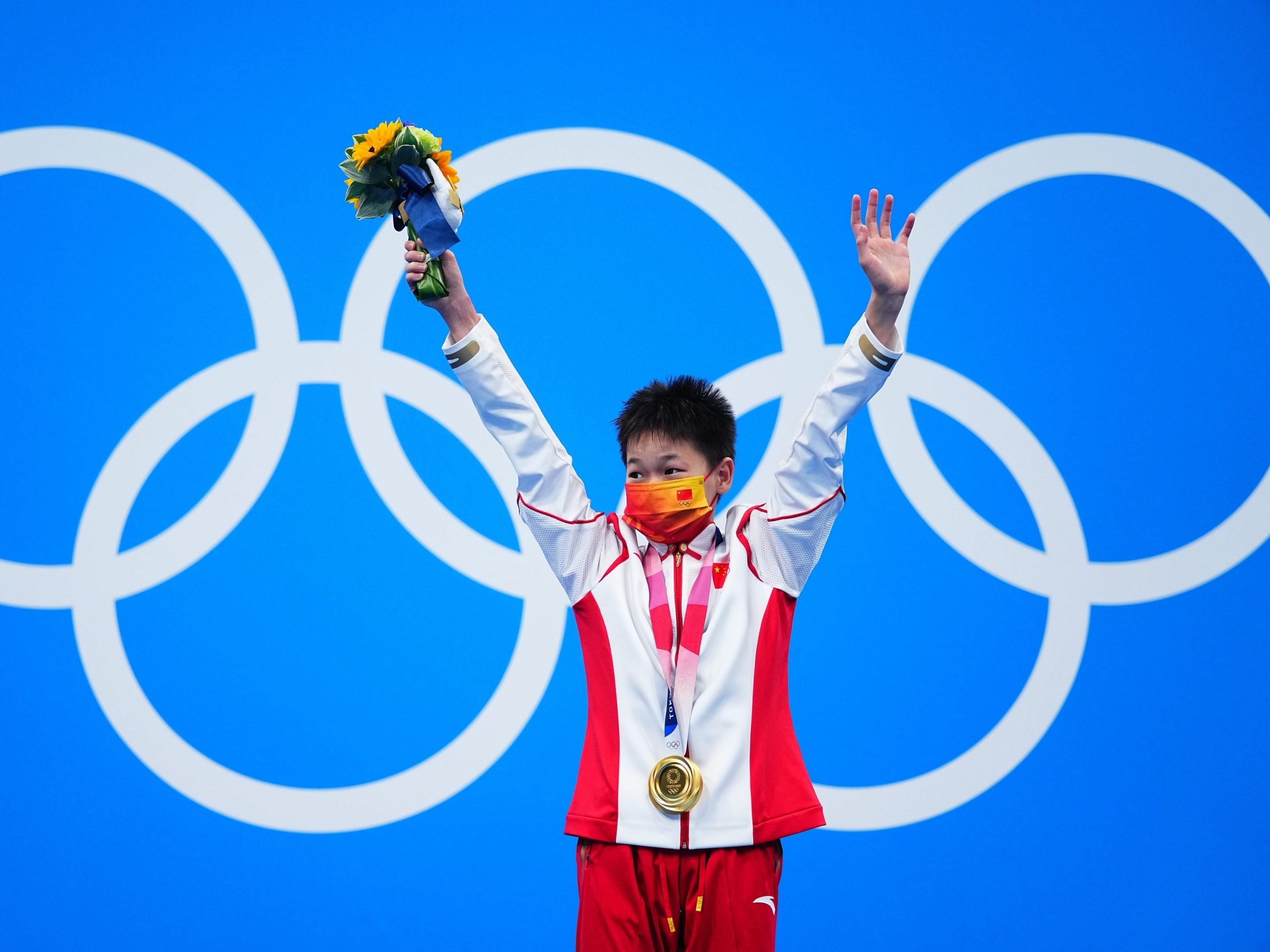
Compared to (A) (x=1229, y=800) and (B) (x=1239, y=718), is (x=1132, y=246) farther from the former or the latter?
(A) (x=1229, y=800)

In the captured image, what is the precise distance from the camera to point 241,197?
10.3 feet

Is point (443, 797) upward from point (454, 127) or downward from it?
downward

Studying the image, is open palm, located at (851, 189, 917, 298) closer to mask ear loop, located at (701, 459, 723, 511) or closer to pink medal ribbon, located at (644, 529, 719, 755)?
mask ear loop, located at (701, 459, 723, 511)

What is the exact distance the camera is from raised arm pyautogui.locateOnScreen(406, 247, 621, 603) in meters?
1.88

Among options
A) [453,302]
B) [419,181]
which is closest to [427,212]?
[419,181]

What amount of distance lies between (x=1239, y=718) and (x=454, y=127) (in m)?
2.84

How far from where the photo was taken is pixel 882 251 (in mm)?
1896

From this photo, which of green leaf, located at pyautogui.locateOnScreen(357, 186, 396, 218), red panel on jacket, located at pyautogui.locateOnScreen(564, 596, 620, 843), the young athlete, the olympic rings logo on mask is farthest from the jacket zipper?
the olympic rings logo on mask

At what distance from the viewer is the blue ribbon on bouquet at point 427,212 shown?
1.88m

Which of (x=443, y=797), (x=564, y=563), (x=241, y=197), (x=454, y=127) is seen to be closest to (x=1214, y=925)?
(x=443, y=797)

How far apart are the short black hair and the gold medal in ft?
1.76

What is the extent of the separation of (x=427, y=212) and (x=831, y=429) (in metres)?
0.77

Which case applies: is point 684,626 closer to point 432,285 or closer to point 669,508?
point 669,508

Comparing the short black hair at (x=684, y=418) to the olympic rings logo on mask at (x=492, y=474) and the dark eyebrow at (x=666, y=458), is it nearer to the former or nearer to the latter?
the dark eyebrow at (x=666, y=458)
